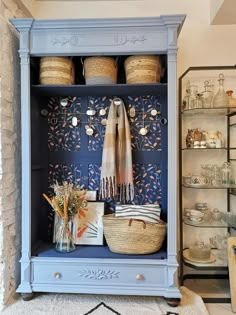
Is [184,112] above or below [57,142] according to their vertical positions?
above

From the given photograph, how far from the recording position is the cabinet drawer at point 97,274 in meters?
1.93

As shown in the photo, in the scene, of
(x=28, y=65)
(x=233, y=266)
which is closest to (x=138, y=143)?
(x=28, y=65)

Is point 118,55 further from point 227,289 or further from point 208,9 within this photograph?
point 227,289

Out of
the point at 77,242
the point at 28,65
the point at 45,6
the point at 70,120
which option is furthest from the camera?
the point at 45,6

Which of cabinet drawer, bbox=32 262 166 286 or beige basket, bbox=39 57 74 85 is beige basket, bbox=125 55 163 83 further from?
cabinet drawer, bbox=32 262 166 286

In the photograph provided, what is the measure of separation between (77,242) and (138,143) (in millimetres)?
996

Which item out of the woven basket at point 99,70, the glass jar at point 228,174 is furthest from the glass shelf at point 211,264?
Answer: the woven basket at point 99,70

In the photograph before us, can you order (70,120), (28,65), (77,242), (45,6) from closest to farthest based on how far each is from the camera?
(28,65) < (77,242) < (70,120) < (45,6)

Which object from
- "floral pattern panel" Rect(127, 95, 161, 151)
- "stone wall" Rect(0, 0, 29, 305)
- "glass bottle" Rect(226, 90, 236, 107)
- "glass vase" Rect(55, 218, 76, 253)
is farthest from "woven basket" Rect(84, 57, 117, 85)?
"glass vase" Rect(55, 218, 76, 253)

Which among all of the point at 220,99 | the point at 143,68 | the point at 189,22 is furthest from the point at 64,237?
the point at 189,22

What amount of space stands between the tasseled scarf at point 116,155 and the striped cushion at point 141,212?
15 cm

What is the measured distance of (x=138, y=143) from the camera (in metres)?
2.35

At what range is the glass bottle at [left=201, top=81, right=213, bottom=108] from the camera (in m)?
2.29

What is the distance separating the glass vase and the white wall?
66.8 inches
